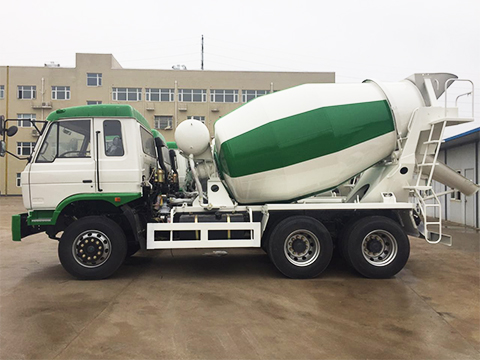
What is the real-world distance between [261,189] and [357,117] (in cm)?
205

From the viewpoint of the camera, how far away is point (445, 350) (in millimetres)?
3760

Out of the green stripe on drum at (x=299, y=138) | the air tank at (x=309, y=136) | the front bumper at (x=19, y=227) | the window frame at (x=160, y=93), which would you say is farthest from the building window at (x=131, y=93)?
the green stripe on drum at (x=299, y=138)

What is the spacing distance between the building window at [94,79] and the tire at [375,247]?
37.9m

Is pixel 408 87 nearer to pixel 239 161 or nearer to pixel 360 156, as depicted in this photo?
pixel 360 156

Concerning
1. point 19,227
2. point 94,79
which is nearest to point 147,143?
point 19,227

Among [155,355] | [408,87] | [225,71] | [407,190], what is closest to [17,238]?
[155,355]

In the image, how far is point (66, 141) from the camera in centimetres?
613

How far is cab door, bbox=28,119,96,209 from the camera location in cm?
599

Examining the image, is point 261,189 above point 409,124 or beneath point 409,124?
beneath

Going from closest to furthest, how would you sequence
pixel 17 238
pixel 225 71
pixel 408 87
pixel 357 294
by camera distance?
pixel 357 294 → pixel 17 238 → pixel 408 87 → pixel 225 71

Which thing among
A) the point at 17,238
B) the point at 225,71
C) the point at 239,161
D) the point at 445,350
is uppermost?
the point at 225,71

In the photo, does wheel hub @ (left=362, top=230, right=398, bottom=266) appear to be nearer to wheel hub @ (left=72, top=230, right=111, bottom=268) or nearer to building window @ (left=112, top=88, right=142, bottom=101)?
wheel hub @ (left=72, top=230, right=111, bottom=268)

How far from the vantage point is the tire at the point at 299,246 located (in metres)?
6.11

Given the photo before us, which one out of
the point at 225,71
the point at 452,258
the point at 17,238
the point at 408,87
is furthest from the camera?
the point at 225,71
